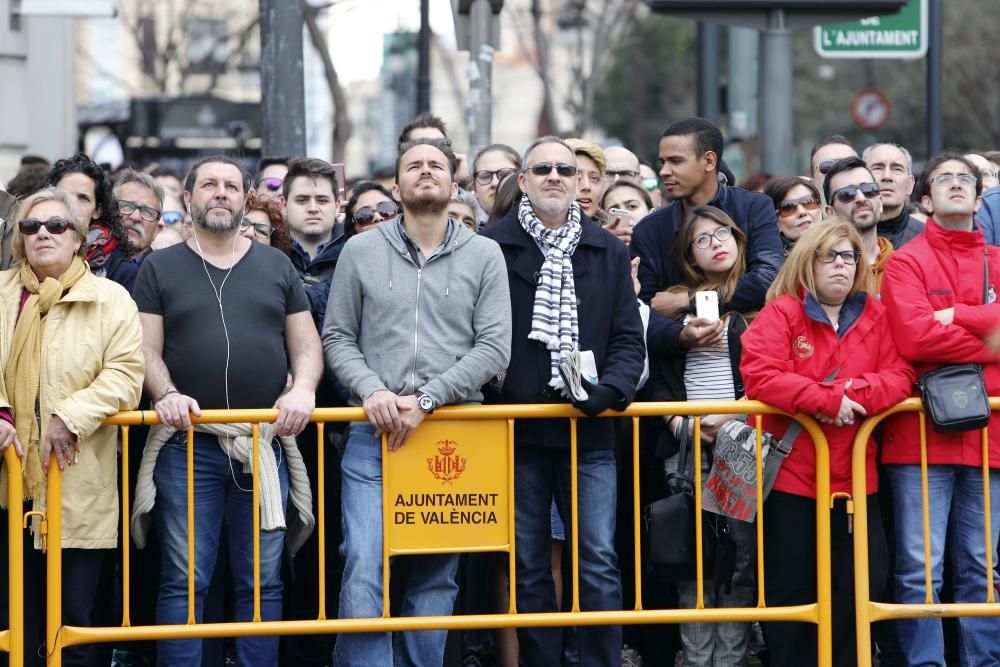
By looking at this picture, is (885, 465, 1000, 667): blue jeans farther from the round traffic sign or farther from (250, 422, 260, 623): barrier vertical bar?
the round traffic sign

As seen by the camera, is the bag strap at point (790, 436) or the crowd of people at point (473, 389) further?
the bag strap at point (790, 436)

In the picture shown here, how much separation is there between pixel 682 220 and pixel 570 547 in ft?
5.91

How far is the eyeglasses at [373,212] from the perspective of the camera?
25.4ft

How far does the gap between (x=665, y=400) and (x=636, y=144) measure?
40.4 metres

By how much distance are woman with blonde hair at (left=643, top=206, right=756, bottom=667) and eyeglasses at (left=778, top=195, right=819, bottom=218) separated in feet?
2.91

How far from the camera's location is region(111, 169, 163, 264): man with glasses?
25.7 feet

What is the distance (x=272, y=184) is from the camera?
28.8 ft

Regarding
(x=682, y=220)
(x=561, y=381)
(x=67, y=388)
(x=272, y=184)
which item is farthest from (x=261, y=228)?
(x=682, y=220)

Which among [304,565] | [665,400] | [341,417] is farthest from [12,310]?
[665,400]

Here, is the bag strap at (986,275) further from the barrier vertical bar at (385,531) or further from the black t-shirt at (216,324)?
the black t-shirt at (216,324)

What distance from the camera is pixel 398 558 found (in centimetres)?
684

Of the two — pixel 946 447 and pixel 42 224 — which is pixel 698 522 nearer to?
pixel 946 447

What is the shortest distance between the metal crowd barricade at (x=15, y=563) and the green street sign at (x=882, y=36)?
35.5ft

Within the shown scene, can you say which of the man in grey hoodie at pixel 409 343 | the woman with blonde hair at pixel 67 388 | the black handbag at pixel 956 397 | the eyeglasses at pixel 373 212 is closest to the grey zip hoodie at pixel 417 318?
the man in grey hoodie at pixel 409 343
